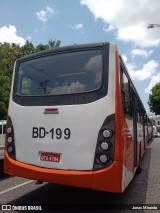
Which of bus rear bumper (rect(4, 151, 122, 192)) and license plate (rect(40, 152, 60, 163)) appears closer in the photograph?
bus rear bumper (rect(4, 151, 122, 192))

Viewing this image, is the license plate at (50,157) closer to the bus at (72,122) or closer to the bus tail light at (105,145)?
the bus at (72,122)

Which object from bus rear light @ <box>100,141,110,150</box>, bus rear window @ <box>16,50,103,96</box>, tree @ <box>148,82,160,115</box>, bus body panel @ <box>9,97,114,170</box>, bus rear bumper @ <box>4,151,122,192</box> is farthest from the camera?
tree @ <box>148,82,160,115</box>

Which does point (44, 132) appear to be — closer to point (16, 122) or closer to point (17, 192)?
point (16, 122)

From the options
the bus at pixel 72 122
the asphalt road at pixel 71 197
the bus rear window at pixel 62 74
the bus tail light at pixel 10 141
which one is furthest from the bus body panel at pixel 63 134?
the asphalt road at pixel 71 197

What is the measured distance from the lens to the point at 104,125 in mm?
5559

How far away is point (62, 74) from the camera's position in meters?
6.28

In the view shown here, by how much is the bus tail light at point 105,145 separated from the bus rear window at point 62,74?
0.70 m

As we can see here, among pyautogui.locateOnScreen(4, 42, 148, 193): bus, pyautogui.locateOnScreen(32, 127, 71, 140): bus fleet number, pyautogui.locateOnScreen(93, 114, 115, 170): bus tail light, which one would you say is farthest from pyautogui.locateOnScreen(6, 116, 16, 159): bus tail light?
pyautogui.locateOnScreen(93, 114, 115, 170): bus tail light

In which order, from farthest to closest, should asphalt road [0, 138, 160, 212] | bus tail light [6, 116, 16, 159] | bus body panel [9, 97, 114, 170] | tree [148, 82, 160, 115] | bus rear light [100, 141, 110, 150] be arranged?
1. tree [148, 82, 160, 115]
2. asphalt road [0, 138, 160, 212]
3. bus tail light [6, 116, 16, 159]
4. bus body panel [9, 97, 114, 170]
5. bus rear light [100, 141, 110, 150]

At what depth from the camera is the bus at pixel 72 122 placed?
550 cm

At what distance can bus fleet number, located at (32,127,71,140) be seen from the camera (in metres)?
5.79

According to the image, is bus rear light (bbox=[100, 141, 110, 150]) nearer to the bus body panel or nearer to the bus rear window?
the bus body panel

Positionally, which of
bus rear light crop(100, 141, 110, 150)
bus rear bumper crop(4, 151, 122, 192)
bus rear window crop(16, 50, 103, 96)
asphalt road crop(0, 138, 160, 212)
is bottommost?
asphalt road crop(0, 138, 160, 212)

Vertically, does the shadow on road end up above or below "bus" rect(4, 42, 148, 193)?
below
